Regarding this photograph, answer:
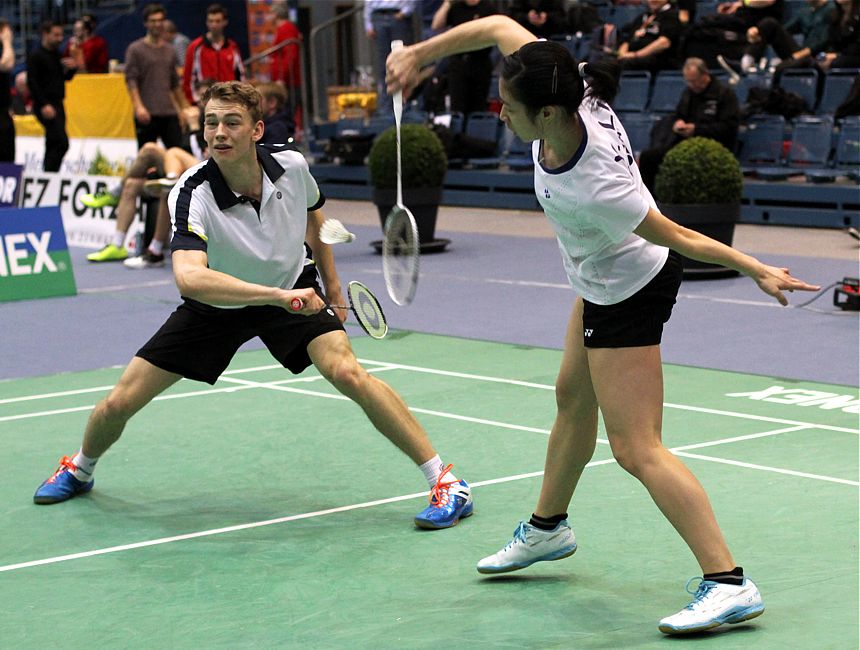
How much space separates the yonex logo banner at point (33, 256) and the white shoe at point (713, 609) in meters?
9.07

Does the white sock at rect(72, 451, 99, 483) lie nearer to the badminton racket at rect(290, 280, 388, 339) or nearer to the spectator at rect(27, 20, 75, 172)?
the badminton racket at rect(290, 280, 388, 339)

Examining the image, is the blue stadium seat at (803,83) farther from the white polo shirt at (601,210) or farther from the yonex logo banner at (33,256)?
the white polo shirt at (601,210)

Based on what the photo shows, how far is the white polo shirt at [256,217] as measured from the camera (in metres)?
5.69

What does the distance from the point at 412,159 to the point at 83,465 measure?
28.6ft

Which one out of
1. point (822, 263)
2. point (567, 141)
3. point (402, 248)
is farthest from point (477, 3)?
point (567, 141)

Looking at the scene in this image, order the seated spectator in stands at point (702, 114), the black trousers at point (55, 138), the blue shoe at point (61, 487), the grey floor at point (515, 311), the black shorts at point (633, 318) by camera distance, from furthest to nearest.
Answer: the black trousers at point (55, 138) < the seated spectator in stands at point (702, 114) < the grey floor at point (515, 311) < the blue shoe at point (61, 487) < the black shorts at point (633, 318)

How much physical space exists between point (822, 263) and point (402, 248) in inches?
312

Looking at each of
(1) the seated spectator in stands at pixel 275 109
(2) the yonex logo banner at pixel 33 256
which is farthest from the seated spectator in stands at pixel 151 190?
(2) the yonex logo banner at pixel 33 256

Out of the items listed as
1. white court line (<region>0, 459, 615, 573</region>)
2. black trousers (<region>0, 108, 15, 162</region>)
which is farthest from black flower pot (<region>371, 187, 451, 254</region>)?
white court line (<region>0, 459, 615, 573</region>)

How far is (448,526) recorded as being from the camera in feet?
18.6

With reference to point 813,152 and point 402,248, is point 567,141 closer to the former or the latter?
point 402,248

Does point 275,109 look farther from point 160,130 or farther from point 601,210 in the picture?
point 601,210

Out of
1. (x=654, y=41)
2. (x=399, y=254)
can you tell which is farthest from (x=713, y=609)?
(x=654, y=41)

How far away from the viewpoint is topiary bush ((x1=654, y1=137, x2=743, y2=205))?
39.7 ft
